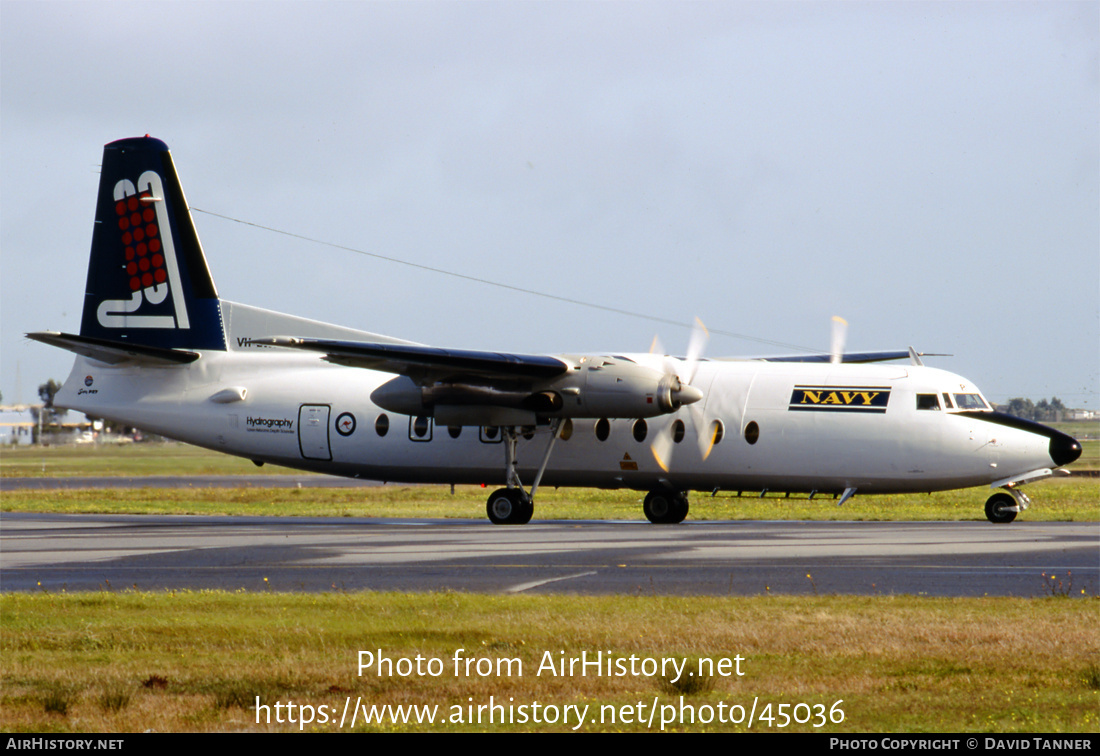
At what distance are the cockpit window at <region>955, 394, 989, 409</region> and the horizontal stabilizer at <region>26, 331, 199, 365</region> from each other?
1882 cm

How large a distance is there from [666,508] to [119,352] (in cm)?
1416

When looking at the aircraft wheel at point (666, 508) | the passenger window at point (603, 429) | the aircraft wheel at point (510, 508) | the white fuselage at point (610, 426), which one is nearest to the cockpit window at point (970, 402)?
the white fuselage at point (610, 426)

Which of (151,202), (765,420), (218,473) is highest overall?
(151,202)

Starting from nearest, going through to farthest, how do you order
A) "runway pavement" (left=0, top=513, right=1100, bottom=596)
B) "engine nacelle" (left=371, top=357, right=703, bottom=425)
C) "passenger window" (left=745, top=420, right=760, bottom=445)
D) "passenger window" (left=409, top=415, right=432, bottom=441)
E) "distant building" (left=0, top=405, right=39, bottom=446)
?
"runway pavement" (left=0, top=513, right=1100, bottom=596)
"engine nacelle" (left=371, top=357, right=703, bottom=425)
"passenger window" (left=745, top=420, right=760, bottom=445)
"passenger window" (left=409, top=415, right=432, bottom=441)
"distant building" (left=0, top=405, right=39, bottom=446)

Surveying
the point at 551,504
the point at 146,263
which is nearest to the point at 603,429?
the point at 551,504

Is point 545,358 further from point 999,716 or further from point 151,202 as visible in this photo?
point 999,716

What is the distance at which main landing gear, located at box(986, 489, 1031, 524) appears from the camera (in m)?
25.5

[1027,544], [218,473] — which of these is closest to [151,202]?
[1027,544]

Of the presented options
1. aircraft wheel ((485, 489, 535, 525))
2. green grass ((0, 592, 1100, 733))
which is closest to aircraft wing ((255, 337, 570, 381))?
aircraft wheel ((485, 489, 535, 525))

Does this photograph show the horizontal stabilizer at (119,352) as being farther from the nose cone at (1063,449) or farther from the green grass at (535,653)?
the nose cone at (1063,449)

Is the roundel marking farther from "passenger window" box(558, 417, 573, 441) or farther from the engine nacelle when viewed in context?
"passenger window" box(558, 417, 573, 441)

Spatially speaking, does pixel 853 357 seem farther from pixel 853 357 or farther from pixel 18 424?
pixel 18 424
